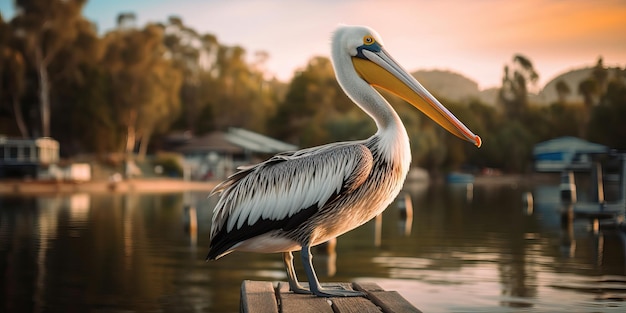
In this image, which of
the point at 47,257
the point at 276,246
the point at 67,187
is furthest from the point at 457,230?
the point at 67,187

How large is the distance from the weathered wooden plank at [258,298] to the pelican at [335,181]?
16 cm

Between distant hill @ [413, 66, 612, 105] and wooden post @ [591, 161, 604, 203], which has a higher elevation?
distant hill @ [413, 66, 612, 105]

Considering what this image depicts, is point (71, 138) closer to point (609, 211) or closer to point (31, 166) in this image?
point (31, 166)

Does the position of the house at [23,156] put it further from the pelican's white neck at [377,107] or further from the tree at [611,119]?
the pelican's white neck at [377,107]

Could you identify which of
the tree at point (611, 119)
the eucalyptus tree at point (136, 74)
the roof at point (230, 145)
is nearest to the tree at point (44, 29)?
the eucalyptus tree at point (136, 74)

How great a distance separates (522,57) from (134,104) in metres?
63.9

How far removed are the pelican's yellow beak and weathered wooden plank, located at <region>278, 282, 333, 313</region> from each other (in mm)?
926

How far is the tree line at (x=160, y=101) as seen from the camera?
51219 millimetres

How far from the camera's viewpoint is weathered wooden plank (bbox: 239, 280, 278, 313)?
3.28 meters

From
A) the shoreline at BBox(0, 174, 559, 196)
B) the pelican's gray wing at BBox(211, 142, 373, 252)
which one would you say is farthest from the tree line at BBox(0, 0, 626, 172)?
the pelican's gray wing at BBox(211, 142, 373, 252)

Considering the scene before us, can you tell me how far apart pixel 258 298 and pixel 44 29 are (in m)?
50.8

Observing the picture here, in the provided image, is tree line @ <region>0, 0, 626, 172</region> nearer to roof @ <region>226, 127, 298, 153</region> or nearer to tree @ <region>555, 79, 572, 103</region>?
roof @ <region>226, 127, 298, 153</region>

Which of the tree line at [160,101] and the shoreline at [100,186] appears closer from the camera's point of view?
the shoreline at [100,186]

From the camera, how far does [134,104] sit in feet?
179
